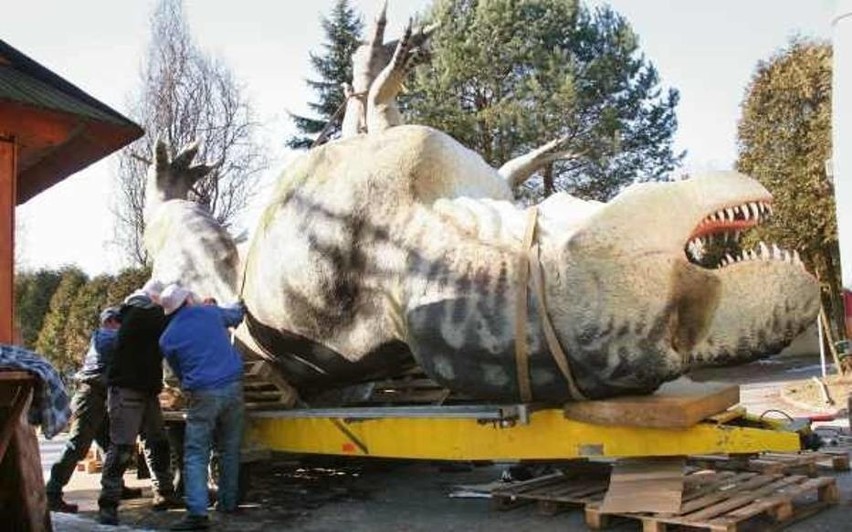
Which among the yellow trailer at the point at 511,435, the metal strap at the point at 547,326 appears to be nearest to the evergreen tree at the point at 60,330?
the yellow trailer at the point at 511,435

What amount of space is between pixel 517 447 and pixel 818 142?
1384 centimetres

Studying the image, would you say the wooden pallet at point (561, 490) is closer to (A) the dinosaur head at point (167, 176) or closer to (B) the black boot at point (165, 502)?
(B) the black boot at point (165, 502)

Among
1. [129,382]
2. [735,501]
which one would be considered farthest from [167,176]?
[735,501]

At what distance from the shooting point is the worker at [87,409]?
263 inches

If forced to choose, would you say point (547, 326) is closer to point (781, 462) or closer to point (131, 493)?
point (781, 462)

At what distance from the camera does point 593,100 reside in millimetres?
23766

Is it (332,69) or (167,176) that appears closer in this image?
(167,176)

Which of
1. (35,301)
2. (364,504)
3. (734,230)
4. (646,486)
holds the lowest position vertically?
(364,504)

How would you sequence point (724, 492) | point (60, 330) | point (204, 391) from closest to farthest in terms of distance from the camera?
1. point (724, 492)
2. point (204, 391)
3. point (60, 330)

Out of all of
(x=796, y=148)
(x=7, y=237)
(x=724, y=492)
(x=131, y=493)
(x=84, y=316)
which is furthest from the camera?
(x=84, y=316)

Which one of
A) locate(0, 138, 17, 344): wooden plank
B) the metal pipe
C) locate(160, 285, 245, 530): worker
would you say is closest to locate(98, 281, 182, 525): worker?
locate(160, 285, 245, 530): worker

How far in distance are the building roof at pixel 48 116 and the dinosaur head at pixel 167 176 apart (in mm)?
2089

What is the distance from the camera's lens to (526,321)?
5250 millimetres

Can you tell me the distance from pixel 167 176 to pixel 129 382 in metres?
3.65
